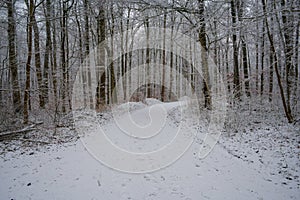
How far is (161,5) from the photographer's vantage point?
724 centimetres

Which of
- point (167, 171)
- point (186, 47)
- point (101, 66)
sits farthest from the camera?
point (186, 47)

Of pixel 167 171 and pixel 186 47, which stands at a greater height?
pixel 186 47

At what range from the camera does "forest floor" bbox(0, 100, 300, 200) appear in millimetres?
3484

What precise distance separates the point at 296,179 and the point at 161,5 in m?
6.73

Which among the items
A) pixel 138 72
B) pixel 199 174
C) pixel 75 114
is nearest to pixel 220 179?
pixel 199 174

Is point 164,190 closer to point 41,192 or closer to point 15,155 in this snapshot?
point 41,192

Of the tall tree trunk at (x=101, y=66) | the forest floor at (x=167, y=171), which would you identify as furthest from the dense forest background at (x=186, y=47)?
the forest floor at (x=167, y=171)

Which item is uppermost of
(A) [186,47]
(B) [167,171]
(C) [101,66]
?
(A) [186,47]

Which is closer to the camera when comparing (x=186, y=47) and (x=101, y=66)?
(x=101, y=66)

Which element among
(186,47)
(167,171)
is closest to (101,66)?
(186,47)

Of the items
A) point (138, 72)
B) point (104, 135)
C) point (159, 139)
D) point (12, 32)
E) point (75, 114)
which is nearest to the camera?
point (159, 139)

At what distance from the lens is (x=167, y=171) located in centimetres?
422

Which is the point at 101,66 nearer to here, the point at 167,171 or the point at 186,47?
the point at 186,47

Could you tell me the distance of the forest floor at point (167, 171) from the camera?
11.4 feet
